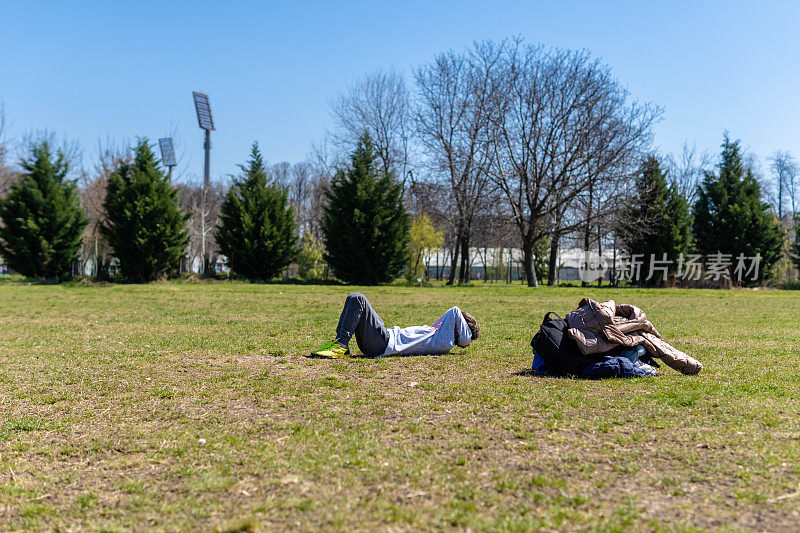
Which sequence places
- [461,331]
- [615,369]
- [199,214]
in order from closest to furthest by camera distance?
[615,369] → [461,331] → [199,214]

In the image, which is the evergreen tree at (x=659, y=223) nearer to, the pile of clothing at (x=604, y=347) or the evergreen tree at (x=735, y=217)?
the evergreen tree at (x=735, y=217)

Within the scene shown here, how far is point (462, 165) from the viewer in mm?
34406

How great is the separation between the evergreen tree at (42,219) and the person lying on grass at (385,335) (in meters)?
27.9

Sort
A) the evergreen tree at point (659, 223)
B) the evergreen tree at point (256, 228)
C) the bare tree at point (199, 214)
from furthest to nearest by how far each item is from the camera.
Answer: the bare tree at point (199, 214) → the evergreen tree at point (659, 223) → the evergreen tree at point (256, 228)

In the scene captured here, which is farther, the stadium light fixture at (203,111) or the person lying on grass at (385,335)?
the stadium light fixture at (203,111)

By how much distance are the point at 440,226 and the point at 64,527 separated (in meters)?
41.2

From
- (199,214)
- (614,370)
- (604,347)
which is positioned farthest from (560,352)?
(199,214)

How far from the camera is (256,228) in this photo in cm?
3294

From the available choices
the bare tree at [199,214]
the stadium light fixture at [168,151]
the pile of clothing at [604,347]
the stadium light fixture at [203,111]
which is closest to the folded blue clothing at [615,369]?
the pile of clothing at [604,347]

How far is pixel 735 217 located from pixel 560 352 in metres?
34.8

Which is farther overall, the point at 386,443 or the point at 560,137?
the point at 560,137

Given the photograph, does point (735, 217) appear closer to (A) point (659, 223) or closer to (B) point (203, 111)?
(A) point (659, 223)

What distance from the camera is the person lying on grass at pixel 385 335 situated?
745 cm

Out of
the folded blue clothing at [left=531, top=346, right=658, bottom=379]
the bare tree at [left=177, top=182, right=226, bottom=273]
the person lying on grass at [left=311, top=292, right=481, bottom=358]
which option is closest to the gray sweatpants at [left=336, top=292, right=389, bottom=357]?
the person lying on grass at [left=311, top=292, right=481, bottom=358]
